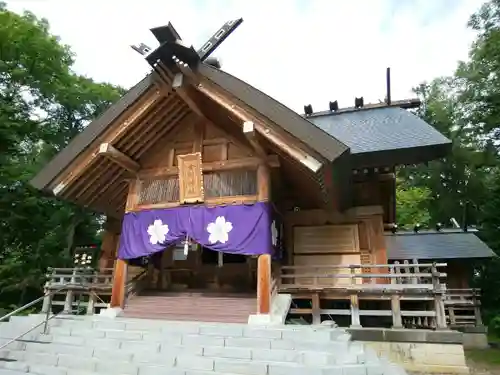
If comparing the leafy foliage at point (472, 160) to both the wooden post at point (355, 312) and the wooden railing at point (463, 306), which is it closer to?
the wooden railing at point (463, 306)

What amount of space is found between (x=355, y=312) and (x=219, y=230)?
3.42m

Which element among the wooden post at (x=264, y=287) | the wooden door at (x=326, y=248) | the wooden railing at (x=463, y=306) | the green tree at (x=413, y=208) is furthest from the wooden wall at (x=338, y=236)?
the green tree at (x=413, y=208)

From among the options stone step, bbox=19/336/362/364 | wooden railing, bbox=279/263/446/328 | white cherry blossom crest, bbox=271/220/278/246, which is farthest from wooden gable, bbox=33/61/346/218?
stone step, bbox=19/336/362/364

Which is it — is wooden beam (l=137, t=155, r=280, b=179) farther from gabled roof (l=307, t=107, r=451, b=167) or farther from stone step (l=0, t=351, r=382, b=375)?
stone step (l=0, t=351, r=382, b=375)

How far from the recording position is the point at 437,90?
112 ft

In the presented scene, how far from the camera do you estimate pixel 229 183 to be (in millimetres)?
8445

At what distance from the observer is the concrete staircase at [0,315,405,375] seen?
16.7ft

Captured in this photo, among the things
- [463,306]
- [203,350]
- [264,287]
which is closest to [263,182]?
[264,287]

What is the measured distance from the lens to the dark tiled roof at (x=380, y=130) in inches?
332

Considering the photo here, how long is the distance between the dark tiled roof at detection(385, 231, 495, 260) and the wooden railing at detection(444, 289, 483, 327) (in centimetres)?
153

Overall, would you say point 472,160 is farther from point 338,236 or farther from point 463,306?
point 338,236

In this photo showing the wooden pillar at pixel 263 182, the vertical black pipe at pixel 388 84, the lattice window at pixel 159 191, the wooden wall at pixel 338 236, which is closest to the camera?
the wooden pillar at pixel 263 182

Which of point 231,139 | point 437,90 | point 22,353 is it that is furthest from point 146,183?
point 437,90

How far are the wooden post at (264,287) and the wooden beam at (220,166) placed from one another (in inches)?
85.1
